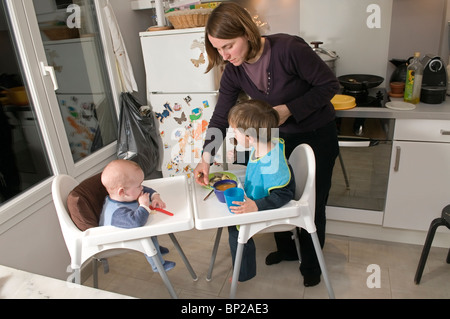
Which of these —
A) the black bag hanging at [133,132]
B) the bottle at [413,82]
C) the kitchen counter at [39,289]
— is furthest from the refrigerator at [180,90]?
the kitchen counter at [39,289]

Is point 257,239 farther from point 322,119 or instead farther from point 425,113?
point 425,113

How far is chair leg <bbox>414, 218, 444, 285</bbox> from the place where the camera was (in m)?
1.68

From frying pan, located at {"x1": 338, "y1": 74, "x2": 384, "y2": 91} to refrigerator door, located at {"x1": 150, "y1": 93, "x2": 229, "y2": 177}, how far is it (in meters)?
0.82

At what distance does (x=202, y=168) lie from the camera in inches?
61.1

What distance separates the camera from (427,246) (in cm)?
171

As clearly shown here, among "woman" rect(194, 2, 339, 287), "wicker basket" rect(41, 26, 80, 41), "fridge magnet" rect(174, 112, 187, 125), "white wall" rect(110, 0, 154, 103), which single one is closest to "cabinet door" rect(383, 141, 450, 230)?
"woman" rect(194, 2, 339, 287)

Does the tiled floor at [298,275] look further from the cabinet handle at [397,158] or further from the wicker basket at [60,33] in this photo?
the wicker basket at [60,33]

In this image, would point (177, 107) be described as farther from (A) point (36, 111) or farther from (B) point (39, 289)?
(B) point (39, 289)

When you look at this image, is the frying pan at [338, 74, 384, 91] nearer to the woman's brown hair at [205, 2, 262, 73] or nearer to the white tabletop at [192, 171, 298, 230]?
the woman's brown hair at [205, 2, 262, 73]

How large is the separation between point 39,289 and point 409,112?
179cm

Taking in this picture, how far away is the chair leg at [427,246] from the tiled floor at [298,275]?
0.06 meters

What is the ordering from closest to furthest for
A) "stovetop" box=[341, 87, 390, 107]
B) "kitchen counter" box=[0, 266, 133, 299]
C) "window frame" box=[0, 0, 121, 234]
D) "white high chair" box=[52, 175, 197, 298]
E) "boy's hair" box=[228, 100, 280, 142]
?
"kitchen counter" box=[0, 266, 133, 299] → "white high chair" box=[52, 175, 197, 298] → "boy's hair" box=[228, 100, 280, 142] → "window frame" box=[0, 0, 121, 234] → "stovetop" box=[341, 87, 390, 107]

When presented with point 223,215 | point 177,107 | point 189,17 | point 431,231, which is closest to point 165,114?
point 177,107
